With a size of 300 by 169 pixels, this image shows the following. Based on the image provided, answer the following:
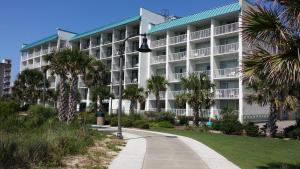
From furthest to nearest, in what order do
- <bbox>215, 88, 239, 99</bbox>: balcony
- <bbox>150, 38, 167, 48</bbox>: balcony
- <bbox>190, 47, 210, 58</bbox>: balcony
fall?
<bbox>150, 38, 167, 48</bbox>: balcony < <bbox>190, 47, 210, 58</bbox>: balcony < <bbox>215, 88, 239, 99</bbox>: balcony

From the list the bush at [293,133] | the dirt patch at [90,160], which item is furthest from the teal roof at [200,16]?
the dirt patch at [90,160]

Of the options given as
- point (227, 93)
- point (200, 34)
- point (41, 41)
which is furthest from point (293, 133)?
point (41, 41)

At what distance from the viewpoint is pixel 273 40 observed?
10.4 metres

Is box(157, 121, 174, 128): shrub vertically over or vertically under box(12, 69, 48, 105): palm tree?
under

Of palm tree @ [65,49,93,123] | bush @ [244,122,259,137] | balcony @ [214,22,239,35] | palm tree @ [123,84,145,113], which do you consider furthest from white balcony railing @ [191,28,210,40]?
bush @ [244,122,259,137]

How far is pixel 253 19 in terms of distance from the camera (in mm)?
10219

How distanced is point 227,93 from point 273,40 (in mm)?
36556

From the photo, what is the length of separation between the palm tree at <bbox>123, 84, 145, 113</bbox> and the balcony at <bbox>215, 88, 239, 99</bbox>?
12.8 metres

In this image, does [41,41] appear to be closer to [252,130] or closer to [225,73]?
[225,73]

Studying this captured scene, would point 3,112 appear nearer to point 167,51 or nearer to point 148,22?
point 167,51

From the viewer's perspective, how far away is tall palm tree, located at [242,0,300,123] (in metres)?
9.56

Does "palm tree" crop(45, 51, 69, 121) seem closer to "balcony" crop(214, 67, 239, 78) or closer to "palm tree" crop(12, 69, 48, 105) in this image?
"balcony" crop(214, 67, 239, 78)

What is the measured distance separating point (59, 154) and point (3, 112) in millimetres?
19649

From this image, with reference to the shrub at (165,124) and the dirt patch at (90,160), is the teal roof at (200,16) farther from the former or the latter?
the dirt patch at (90,160)
